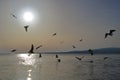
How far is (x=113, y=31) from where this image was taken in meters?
31.5

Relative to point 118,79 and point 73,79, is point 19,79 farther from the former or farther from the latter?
point 118,79

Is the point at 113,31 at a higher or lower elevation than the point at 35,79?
higher

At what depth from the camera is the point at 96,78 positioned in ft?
209

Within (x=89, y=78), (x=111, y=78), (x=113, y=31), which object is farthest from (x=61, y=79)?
(x=113, y=31)

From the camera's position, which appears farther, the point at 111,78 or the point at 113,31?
the point at 111,78

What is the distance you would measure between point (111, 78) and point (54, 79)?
11891mm

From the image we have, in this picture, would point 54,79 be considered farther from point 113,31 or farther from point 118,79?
point 113,31

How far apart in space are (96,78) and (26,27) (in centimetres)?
3578

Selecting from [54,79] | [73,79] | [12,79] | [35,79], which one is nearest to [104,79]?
[73,79]

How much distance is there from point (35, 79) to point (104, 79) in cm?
1469

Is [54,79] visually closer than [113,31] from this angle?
No

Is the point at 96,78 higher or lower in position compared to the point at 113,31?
lower

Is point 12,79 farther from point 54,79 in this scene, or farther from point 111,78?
point 111,78

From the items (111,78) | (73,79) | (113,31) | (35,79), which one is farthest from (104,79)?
(113,31)
